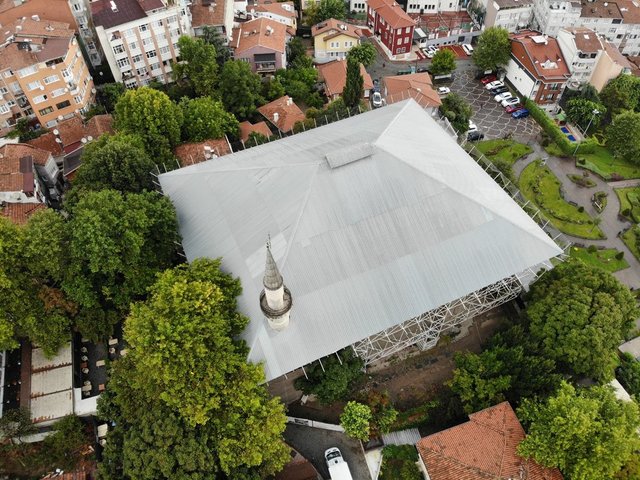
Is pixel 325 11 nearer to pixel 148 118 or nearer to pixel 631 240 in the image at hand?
pixel 148 118

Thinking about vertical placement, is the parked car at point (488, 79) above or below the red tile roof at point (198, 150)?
below

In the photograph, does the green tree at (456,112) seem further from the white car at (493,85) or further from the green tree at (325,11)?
the green tree at (325,11)

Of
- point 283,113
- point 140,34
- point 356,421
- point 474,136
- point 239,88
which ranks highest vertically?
point 140,34

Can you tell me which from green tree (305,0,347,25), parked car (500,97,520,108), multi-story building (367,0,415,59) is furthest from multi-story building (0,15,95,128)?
parked car (500,97,520,108)

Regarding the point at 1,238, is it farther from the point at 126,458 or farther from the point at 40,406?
the point at 126,458

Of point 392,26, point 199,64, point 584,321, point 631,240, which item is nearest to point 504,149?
point 631,240

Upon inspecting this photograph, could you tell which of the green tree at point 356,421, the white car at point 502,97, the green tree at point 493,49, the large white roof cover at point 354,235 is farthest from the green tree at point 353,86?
the green tree at point 356,421

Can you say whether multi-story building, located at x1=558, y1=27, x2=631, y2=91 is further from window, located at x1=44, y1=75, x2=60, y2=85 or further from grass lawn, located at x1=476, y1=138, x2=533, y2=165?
window, located at x1=44, y1=75, x2=60, y2=85
